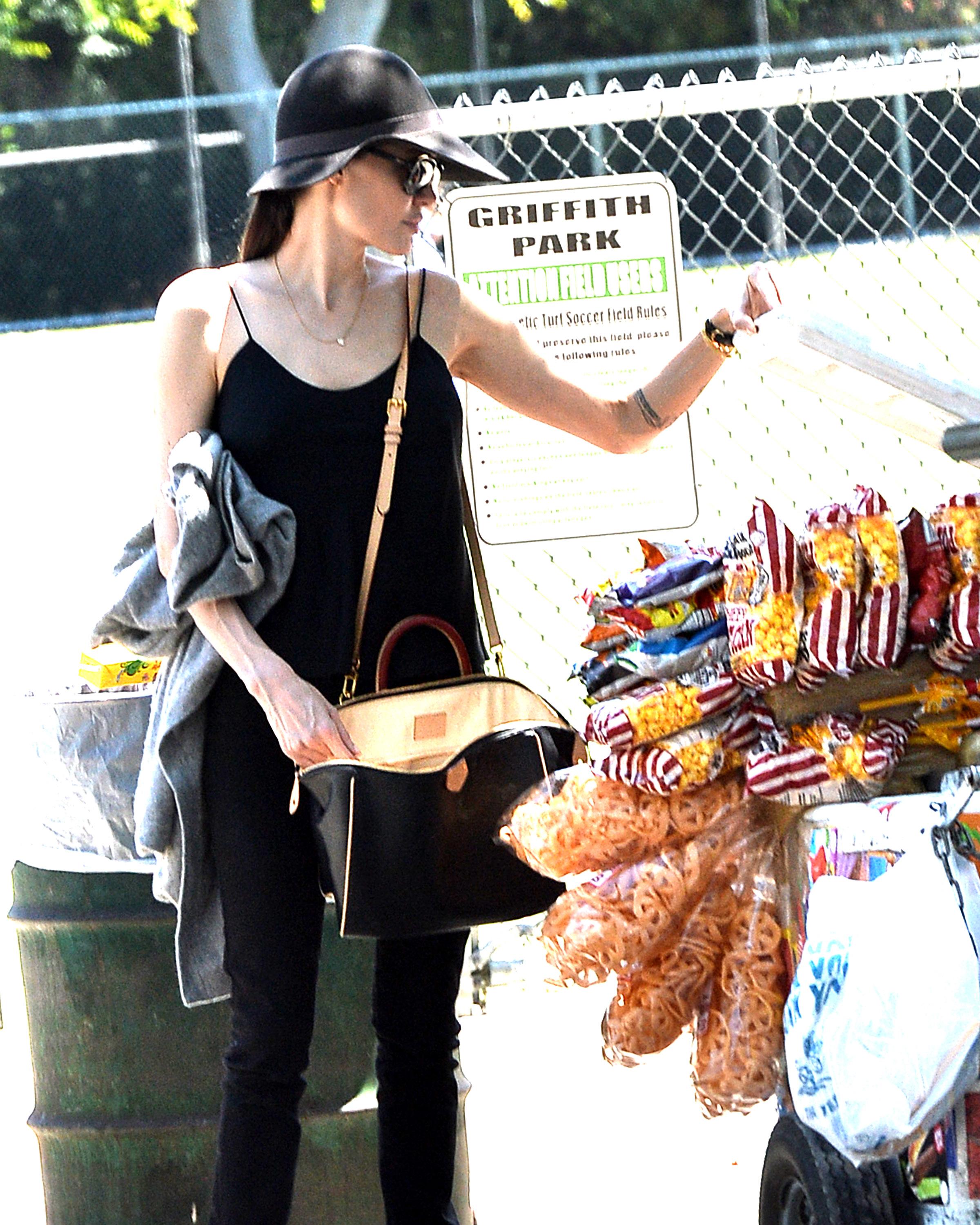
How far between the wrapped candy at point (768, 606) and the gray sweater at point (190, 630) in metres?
0.70

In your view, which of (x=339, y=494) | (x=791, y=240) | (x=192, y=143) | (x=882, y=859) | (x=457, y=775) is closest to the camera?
(x=882, y=859)

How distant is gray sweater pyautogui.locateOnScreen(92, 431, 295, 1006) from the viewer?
99.0 inches

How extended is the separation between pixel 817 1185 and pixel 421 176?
4.92 ft

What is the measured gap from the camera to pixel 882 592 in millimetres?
2133

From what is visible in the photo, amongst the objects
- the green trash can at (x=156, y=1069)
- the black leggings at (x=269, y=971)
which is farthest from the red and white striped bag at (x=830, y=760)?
the green trash can at (x=156, y=1069)

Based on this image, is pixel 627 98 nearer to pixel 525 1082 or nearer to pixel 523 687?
pixel 523 687

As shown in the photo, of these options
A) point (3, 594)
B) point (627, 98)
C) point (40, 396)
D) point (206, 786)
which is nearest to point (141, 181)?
point (40, 396)

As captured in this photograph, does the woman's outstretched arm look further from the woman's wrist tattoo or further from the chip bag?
the chip bag

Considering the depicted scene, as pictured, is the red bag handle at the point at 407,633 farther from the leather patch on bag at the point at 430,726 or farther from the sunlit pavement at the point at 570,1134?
the sunlit pavement at the point at 570,1134

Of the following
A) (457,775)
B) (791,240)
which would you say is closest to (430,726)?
(457,775)

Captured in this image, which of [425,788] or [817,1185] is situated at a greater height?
[425,788]

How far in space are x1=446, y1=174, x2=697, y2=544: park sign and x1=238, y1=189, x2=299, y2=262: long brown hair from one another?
1.17 metres

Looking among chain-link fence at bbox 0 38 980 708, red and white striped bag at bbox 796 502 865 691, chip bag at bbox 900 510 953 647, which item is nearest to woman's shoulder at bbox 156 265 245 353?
red and white striped bag at bbox 796 502 865 691

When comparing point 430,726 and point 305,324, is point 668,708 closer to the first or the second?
point 430,726
